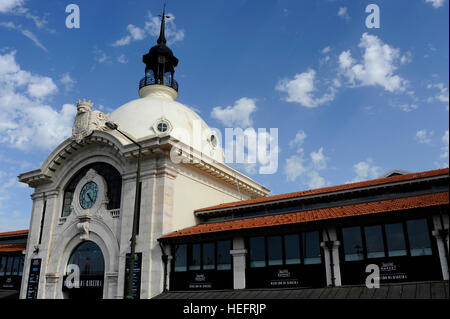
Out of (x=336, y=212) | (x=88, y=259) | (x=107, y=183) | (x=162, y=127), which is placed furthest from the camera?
Answer: (x=162, y=127)

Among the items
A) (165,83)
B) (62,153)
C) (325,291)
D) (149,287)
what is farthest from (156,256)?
(165,83)

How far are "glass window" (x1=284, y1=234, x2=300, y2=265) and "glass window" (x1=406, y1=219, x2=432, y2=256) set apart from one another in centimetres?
482

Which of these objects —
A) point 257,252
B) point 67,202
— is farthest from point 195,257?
point 67,202

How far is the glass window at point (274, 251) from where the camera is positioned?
18594mm

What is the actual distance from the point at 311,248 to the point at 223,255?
473cm

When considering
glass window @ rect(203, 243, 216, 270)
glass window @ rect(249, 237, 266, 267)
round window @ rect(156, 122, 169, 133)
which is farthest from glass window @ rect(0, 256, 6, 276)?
glass window @ rect(249, 237, 266, 267)

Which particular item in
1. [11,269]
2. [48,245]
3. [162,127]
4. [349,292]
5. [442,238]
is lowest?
[349,292]

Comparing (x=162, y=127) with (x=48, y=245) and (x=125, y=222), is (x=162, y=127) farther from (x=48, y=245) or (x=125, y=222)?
(x=48, y=245)

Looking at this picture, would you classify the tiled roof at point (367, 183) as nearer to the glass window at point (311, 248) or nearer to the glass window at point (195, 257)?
the glass window at point (195, 257)

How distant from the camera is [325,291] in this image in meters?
16.5

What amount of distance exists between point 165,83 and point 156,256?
2017 cm

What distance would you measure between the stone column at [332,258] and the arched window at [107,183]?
13.7 metres

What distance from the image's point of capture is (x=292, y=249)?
1836 centimetres

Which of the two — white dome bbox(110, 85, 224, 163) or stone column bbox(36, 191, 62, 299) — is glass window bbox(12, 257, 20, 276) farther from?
white dome bbox(110, 85, 224, 163)
